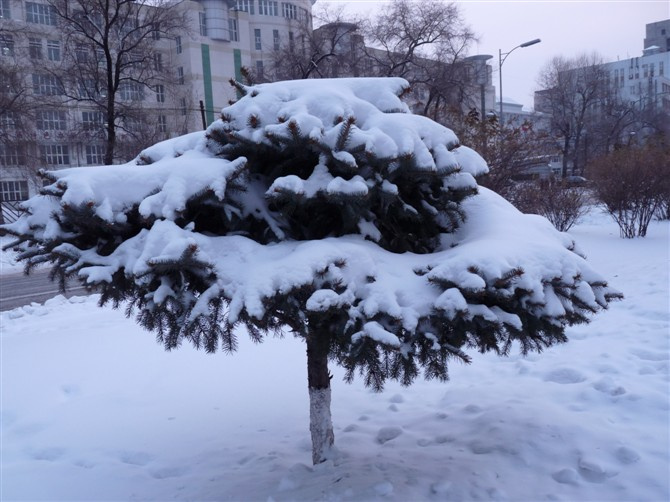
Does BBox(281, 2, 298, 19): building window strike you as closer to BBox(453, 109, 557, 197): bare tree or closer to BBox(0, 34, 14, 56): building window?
BBox(0, 34, 14, 56): building window

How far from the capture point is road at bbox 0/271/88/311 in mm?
10812

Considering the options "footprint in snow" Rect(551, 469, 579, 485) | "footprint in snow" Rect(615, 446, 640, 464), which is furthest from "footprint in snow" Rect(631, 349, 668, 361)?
"footprint in snow" Rect(551, 469, 579, 485)

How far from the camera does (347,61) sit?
25625 mm

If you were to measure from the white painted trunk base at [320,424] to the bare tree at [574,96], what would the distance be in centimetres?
4411

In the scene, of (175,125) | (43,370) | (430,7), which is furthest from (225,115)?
(175,125)

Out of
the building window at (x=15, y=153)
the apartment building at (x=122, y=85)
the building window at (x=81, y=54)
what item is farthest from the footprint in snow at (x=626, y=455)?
the building window at (x=81, y=54)

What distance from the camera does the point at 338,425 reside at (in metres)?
4.46

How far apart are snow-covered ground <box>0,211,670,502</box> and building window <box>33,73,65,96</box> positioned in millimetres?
19539

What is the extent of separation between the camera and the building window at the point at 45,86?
23.0 metres

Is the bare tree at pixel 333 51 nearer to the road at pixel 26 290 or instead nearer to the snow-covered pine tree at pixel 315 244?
the road at pixel 26 290

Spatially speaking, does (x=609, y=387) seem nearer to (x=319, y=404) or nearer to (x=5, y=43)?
(x=319, y=404)

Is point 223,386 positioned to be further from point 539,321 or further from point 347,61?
point 347,61

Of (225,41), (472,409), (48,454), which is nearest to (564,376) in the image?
(472,409)

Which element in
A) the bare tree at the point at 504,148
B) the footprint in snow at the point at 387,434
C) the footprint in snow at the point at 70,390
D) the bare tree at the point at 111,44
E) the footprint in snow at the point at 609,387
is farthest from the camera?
the bare tree at the point at 111,44
